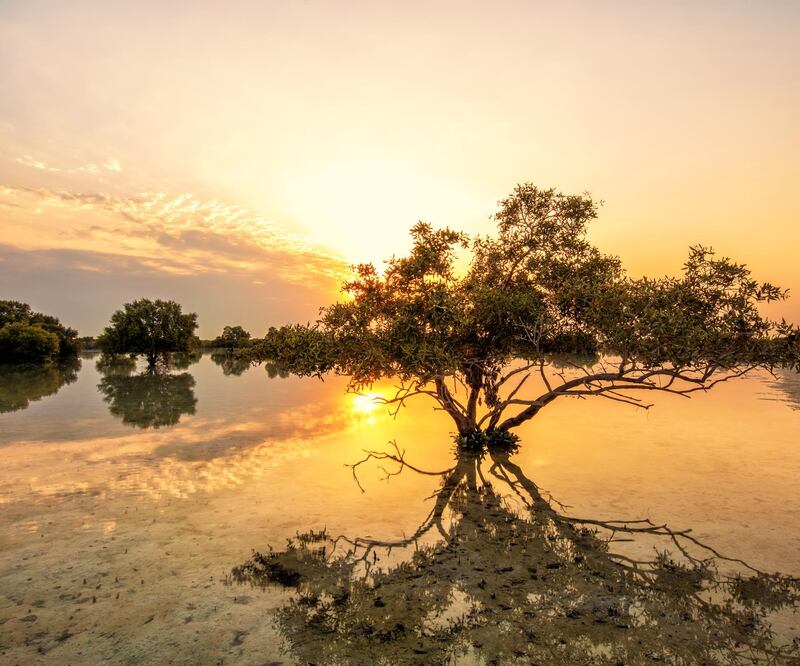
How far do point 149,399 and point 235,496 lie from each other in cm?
3138

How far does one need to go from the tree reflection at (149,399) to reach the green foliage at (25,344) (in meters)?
45.8

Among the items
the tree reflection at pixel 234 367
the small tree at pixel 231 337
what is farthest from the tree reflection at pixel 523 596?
the small tree at pixel 231 337

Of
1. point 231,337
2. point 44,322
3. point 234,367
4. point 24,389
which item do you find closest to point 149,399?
point 24,389

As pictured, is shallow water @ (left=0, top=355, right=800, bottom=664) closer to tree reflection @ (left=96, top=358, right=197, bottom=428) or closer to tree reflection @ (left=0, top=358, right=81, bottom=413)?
tree reflection @ (left=96, top=358, right=197, bottom=428)

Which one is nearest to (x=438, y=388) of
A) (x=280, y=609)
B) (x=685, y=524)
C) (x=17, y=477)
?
(x=685, y=524)

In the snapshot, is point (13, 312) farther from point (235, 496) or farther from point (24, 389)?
point (235, 496)

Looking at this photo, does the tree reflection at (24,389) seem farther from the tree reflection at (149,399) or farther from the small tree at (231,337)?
the small tree at (231,337)

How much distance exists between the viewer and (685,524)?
15.1 metres

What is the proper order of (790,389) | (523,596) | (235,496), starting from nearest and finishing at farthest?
1. (523,596)
2. (235,496)
3. (790,389)

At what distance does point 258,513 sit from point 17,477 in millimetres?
11030

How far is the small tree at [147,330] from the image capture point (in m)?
88.6

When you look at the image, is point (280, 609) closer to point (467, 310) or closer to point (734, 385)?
point (467, 310)

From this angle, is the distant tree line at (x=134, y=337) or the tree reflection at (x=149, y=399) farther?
the distant tree line at (x=134, y=337)

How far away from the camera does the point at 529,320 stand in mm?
21547
